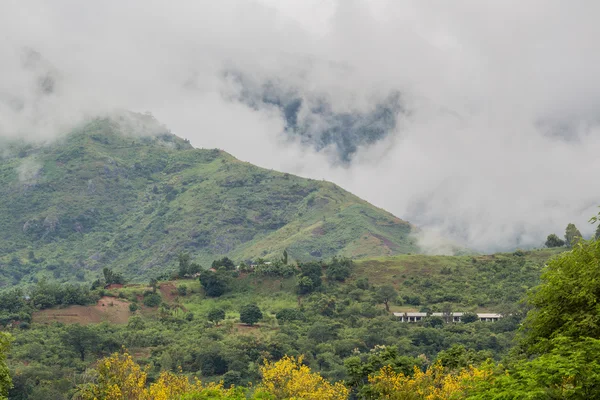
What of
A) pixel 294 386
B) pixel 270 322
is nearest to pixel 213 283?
pixel 270 322

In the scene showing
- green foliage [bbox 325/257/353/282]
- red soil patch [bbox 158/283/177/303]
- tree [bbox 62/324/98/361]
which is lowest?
tree [bbox 62/324/98/361]

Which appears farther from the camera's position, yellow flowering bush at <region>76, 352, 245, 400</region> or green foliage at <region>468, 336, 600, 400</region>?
yellow flowering bush at <region>76, 352, 245, 400</region>

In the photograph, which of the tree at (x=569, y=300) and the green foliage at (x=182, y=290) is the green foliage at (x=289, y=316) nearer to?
the green foliage at (x=182, y=290)

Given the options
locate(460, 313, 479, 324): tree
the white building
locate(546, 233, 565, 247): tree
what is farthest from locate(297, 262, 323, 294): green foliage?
locate(546, 233, 565, 247): tree

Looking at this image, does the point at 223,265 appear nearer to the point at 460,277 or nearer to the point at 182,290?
the point at 182,290

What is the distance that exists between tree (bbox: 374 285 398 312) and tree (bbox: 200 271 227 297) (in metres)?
24.2

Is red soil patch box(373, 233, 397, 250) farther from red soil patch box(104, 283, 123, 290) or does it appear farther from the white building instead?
red soil patch box(104, 283, 123, 290)

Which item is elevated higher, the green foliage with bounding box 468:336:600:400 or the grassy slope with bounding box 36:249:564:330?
the grassy slope with bounding box 36:249:564:330

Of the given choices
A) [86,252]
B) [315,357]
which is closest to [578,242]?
[315,357]

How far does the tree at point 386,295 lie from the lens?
351 ft

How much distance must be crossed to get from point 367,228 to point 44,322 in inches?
4200

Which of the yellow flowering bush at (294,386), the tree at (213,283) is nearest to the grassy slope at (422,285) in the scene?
the tree at (213,283)

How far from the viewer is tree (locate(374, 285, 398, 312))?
10706 cm

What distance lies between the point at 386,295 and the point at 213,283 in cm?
2728
